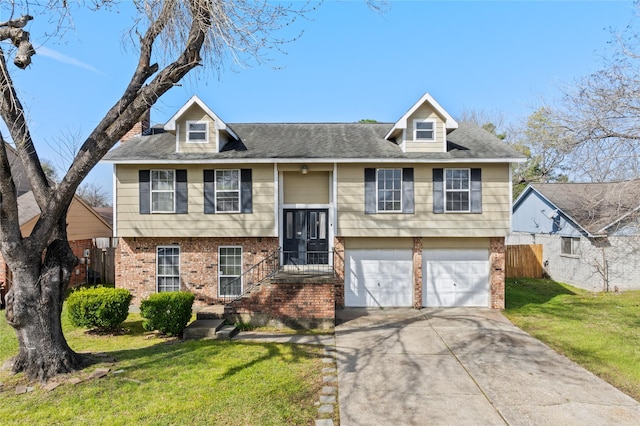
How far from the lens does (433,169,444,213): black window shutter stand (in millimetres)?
11852

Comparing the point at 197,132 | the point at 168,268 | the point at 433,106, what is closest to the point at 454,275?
the point at 433,106

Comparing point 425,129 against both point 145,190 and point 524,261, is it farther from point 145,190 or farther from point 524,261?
point 524,261

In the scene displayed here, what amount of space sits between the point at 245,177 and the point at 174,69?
5.37 metres

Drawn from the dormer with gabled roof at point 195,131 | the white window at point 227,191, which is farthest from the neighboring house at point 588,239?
the dormer with gabled roof at point 195,131

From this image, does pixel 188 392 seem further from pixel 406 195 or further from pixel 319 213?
pixel 406 195

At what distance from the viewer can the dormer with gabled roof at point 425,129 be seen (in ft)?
39.0

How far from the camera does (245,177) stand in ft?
39.0

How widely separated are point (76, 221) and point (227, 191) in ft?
30.3

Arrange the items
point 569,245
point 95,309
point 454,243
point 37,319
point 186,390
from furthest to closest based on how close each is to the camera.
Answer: point 569,245
point 454,243
point 95,309
point 37,319
point 186,390

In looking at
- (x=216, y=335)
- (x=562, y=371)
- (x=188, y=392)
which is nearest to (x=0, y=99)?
(x=188, y=392)

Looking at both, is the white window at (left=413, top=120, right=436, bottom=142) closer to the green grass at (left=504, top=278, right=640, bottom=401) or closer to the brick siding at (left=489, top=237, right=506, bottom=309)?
the brick siding at (left=489, top=237, right=506, bottom=309)

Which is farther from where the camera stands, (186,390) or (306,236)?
(306,236)

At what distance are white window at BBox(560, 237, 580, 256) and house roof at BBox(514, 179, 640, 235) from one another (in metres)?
1.09

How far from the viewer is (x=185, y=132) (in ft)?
39.2
